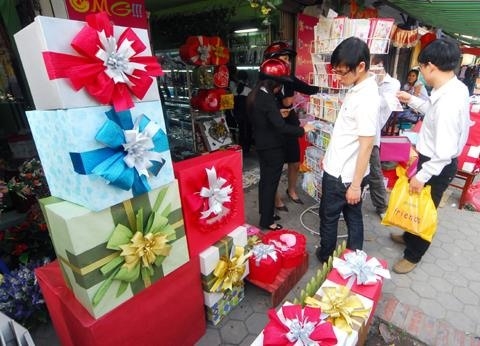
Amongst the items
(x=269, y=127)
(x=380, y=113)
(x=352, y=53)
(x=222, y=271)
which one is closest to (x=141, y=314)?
(x=222, y=271)

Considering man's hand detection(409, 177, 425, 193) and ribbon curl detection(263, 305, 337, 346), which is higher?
man's hand detection(409, 177, 425, 193)

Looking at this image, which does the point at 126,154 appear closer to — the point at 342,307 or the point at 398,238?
the point at 342,307

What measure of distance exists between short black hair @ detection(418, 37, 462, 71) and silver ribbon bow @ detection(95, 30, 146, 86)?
209 cm

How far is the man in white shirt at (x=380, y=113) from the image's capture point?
274 cm

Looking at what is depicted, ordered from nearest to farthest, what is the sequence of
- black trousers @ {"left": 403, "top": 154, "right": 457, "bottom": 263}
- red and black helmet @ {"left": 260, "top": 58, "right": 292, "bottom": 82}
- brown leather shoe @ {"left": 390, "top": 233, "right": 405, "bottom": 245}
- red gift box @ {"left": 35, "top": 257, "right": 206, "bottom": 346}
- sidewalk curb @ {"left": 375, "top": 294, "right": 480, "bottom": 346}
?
1. red gift box @ {"left": 35, "top": 257, "right": 206, "bottom": 346}
2. sidewalk curb @ {"left": 375, "top": 294, "right": 480, "bottom": 346}
3. black trousers @ {"left": 403, "top": 154, "right": 457, "bottom": 263}
4. red and black helmet @ {"left": 260, "top": 58, "right": 292, "bottom": 82}
5. brown leather shoe @ {"left": 390, "top": 233, "right": 405, "bottom": 245}

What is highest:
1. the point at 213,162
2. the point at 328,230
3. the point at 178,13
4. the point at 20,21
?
the point at 178,13

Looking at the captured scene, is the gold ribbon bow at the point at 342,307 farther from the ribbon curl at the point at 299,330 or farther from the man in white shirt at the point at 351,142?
the man in white shirt at the point at 351,142

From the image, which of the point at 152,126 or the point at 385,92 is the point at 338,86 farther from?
the point at 152,126

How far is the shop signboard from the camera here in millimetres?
2334

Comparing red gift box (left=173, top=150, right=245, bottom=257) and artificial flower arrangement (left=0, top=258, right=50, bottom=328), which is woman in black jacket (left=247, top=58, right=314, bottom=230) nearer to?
red gift box (left=173, top=150, right=245, bottom=257)

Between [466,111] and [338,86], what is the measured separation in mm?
1008

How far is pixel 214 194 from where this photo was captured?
1687 millimetres

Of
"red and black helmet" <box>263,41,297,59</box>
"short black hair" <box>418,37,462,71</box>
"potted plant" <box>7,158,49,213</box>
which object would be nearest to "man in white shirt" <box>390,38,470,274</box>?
"short black hair" <box>418,37,462,71</box>

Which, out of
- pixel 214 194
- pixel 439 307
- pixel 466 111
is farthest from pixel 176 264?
pixel 466 111
